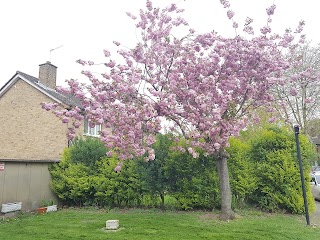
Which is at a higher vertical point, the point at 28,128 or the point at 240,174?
the point at 28,128

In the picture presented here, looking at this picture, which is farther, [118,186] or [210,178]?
[118,186]

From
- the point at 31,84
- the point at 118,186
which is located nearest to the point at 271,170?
the point at 118,186

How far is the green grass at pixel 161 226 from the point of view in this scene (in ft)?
20.7

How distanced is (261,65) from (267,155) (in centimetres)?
321

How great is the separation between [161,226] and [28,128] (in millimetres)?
12981

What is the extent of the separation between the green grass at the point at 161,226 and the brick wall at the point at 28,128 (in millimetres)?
7991

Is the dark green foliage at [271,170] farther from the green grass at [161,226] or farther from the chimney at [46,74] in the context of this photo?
the chimney at [46,74]

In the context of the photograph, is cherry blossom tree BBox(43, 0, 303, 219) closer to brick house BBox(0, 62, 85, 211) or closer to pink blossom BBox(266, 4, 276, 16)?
pink blossom BBox(266, 4, 276, 16)

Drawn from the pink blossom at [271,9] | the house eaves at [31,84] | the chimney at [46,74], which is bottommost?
the pink blossom at [271,9]

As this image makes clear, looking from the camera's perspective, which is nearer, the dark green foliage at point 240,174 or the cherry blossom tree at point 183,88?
the cherry blossom tree at point 183,88

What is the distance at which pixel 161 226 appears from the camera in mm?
7137

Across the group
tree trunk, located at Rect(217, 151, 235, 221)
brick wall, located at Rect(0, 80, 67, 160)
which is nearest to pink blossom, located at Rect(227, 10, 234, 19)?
tree trunk, located at Rect(217, 151, 235, 221)

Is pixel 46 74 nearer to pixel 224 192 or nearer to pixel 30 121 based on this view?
pixel 30 121

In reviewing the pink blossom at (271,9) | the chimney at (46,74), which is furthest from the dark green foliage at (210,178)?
the chimney at (46,74)
